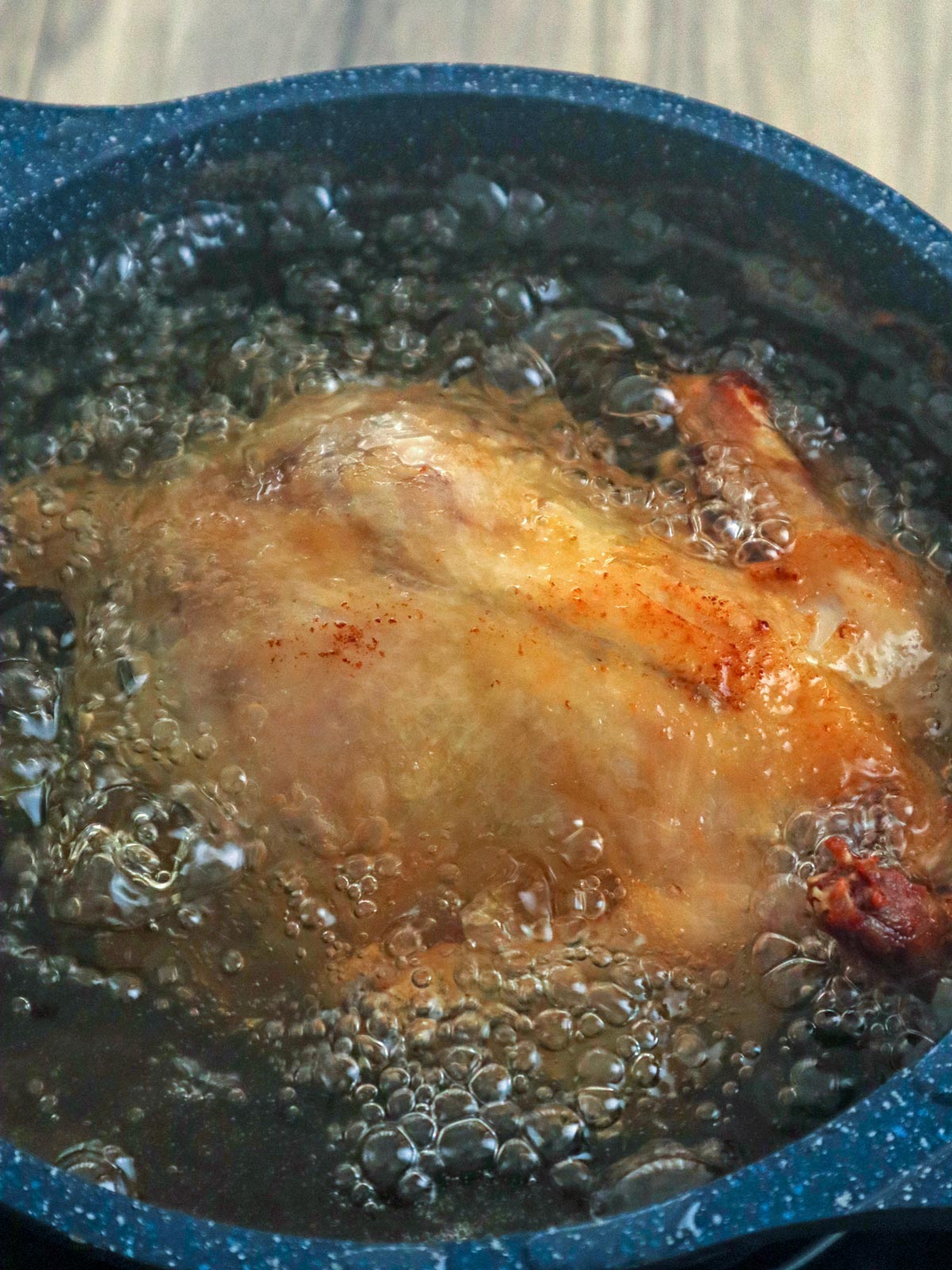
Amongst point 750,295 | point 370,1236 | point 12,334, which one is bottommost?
point 370,1236

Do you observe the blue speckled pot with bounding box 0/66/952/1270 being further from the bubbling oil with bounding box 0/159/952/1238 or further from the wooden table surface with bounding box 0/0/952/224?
the wooden table surface with bounding box 0/0/952/224

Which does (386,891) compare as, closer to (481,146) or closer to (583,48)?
(481,146)

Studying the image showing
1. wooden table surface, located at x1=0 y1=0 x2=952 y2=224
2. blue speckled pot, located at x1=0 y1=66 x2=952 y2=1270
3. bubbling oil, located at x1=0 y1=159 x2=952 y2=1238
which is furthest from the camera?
wooden table surface, located at x1=0 y1=0 x2=952 y2=224

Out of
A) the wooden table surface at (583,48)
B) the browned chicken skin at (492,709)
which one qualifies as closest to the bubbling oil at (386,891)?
the browned chicken skin at (492,709)

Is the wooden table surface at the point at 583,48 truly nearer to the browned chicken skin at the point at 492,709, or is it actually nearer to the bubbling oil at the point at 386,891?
the bubbling oil at the point at 386,891

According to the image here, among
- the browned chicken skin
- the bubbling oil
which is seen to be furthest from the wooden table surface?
the browned chicken skin

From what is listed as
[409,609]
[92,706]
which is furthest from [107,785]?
[409,609]

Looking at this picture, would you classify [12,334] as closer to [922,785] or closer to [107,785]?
[107,785]
